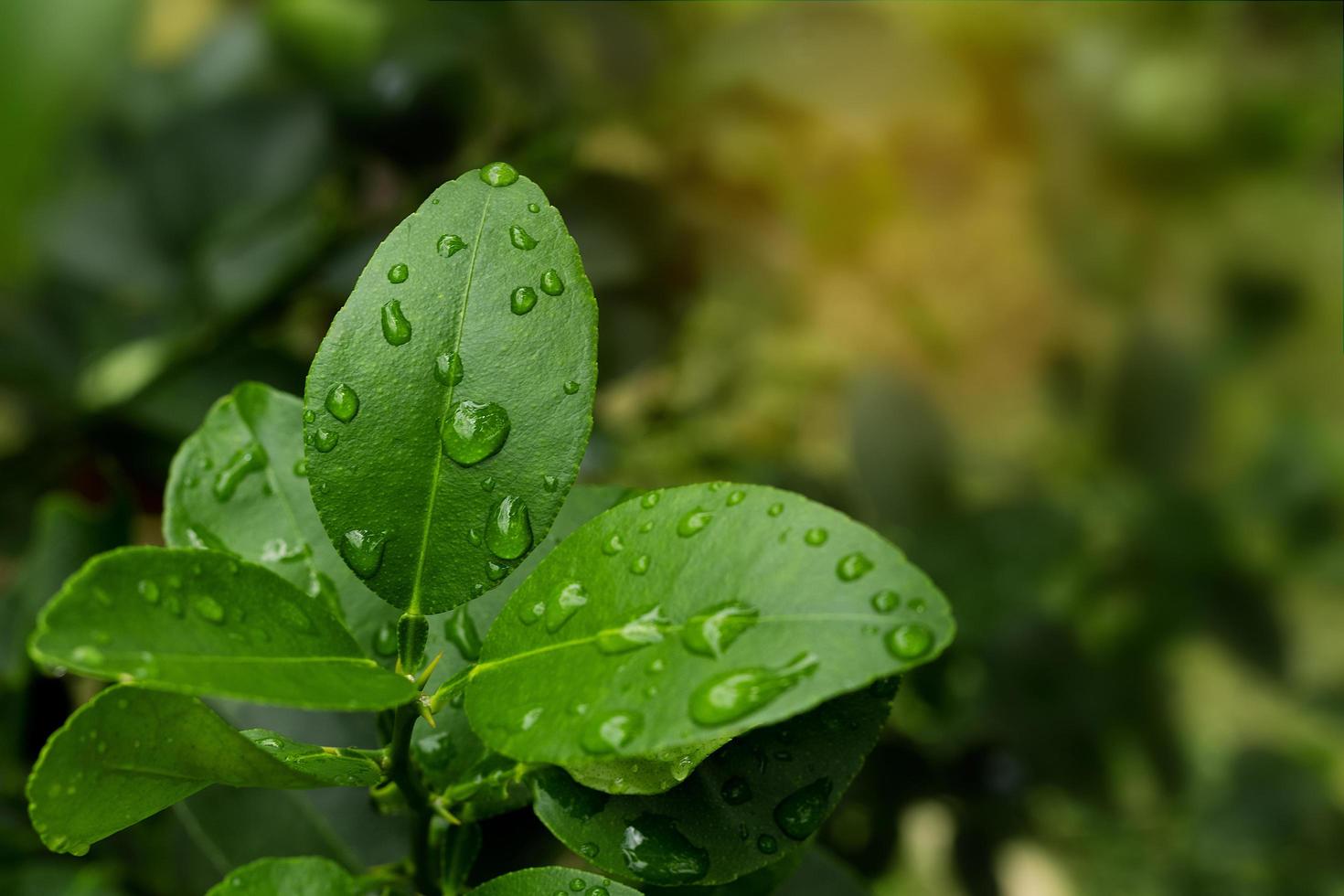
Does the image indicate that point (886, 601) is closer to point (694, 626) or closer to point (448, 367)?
point (694, 626)

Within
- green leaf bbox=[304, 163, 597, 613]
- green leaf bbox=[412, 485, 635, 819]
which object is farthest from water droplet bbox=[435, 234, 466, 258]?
green leaf bbox=[412, 485, 635, 819]

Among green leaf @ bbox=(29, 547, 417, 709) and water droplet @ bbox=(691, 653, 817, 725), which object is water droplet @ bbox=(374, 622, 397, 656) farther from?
water droplet @ bbox=(691, 653, 817, 725)

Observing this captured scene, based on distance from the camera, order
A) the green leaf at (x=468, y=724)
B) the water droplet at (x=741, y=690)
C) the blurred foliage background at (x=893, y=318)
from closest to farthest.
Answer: the water droplet at (x=741, y=690) → the green leaf at (x=468, y=724) → the blurred foliage background at (x=893, y=318)

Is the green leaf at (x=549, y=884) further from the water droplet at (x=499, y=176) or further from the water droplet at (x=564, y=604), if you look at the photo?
the water droplet at (x=499, y=176)

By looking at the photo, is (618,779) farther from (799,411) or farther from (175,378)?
(799,411)

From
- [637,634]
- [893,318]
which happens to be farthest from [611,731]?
[893,318]

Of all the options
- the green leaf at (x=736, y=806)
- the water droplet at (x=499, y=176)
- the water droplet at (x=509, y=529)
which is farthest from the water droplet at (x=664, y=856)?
the water droplet at (x=499, y=176)

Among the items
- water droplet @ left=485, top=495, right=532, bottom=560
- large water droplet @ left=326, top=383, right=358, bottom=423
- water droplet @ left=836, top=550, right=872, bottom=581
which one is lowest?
water droplet @ left=485, top=495, right=532, bottom=560
